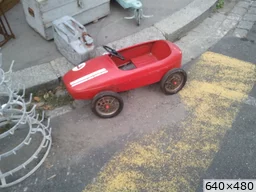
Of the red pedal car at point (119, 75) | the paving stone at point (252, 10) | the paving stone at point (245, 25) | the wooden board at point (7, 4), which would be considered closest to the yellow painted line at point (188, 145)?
the red pedal car at point (119, 75)

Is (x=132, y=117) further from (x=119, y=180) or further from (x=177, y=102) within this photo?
(x=119, y=180)

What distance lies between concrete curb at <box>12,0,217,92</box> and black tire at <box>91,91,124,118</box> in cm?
82

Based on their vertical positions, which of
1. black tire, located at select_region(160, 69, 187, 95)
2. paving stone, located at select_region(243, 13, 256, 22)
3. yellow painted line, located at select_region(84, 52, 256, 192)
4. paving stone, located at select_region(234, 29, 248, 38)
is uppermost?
black tire, located at select_region(160, 69, 187, 95)

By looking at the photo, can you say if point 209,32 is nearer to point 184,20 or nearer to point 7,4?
point 184,20

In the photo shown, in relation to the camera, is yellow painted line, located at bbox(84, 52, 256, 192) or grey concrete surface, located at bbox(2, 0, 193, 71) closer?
yellow painted line, located at bbox(84, 52, 256, 192)

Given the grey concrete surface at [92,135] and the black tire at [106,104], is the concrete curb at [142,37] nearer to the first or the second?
the grey concrete surface at [92,135]

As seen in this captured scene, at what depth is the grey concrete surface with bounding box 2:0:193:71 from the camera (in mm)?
4352

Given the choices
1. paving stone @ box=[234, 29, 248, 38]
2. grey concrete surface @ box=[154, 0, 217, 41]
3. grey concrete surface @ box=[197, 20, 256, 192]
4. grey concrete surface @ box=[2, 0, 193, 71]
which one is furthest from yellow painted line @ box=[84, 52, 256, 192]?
grey concrete surface @ box=[2, 0, 193, 71]

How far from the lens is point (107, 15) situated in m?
5.11

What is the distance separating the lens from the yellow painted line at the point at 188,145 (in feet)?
10.3

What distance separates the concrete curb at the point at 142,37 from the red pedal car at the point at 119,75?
20.4 inches

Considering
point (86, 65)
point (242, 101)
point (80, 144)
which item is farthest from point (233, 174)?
point (86, 65)

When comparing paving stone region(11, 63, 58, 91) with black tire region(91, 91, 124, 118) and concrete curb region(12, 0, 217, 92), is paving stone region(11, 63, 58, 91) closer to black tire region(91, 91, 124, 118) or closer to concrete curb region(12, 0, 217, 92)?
concrete curb region(12, 0, 217, 92)

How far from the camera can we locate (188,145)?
347 cm
